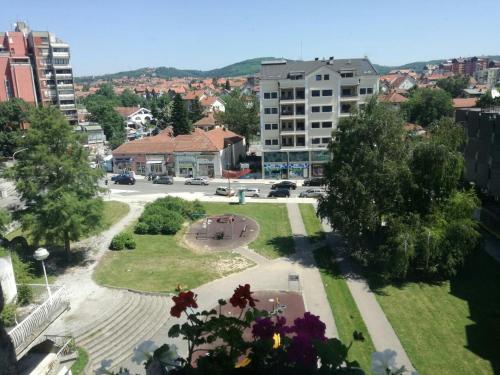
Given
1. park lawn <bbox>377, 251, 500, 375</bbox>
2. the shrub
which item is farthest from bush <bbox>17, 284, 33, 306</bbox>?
park lawn <bbox>377, 251, 500, 375</bbox>

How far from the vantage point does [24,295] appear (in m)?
18.6

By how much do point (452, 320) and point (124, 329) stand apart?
51.8 feet

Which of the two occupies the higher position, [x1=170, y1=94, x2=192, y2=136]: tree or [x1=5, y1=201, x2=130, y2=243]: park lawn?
[x1=170, y1=94, x2=192, y2=136]: tree

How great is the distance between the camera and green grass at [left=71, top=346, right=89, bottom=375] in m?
16.2

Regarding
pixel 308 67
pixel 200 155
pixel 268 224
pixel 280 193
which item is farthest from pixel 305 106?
pixel 268 224

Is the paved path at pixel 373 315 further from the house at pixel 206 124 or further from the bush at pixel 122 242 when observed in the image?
the house at pixel 206 124

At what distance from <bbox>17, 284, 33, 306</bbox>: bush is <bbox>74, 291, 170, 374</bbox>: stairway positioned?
8.85 feet

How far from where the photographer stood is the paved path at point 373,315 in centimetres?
1805

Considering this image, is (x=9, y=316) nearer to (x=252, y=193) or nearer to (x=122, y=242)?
(x=122, y=242)

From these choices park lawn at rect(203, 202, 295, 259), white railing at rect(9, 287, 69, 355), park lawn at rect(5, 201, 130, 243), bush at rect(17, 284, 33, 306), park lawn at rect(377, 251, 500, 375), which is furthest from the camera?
park lawn at rect(5, 201, 130, 243)

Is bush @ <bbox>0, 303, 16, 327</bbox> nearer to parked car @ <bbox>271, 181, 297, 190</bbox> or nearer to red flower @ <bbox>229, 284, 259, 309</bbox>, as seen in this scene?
red flower @ <bbox>229, 284, 259, 309</bbox>

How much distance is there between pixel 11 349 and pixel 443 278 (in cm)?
2557

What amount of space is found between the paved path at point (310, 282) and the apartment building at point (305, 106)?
60.9ft

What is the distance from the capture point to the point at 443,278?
25.1 meters
